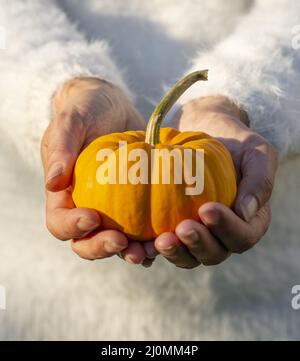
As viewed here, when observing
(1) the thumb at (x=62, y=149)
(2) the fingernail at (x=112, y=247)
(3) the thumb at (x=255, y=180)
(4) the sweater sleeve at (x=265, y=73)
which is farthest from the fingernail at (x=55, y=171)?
(4) the sweater sleeve at (x=265, y=73)

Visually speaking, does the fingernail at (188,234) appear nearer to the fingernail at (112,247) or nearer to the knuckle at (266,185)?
the fingernail at (112,247)

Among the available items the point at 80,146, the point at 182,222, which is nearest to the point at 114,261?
the point at 80,146

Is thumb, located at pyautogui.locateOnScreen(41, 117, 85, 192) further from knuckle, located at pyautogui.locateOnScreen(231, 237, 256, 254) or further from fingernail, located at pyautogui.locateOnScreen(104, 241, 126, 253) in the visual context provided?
knuckle, located at pyautogui.locateOnScreen(231, 237, 256, 254)

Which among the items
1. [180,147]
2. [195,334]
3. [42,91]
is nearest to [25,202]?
[42,91]

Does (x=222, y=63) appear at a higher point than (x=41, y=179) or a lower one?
higher

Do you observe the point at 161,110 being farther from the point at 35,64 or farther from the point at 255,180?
the point at 35,64

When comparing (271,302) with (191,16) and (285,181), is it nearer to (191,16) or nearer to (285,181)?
(285,181)
